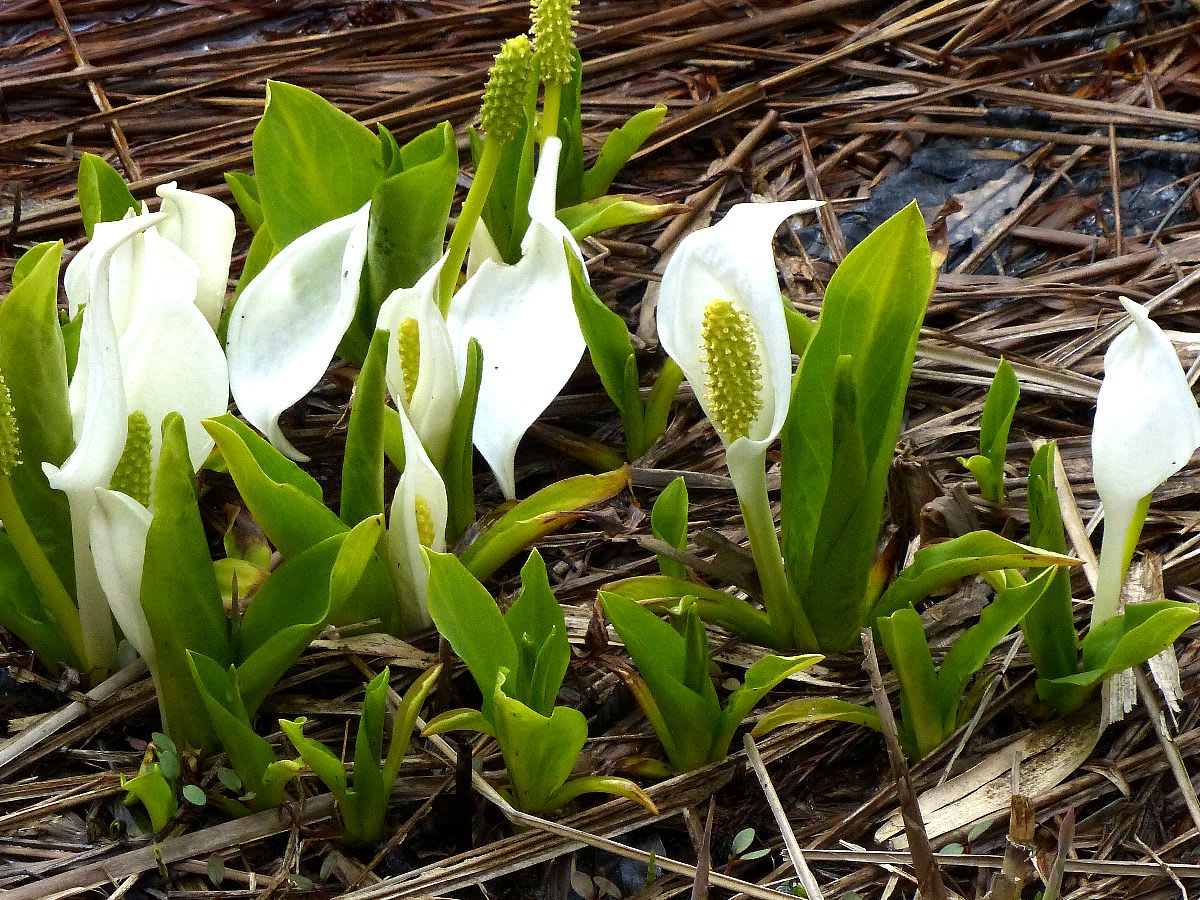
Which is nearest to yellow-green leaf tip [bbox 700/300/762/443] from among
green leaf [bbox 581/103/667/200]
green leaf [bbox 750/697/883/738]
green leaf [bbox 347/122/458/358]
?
green leaf [bbox 750/697/883/738]

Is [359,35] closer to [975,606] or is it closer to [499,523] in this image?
[499,523]

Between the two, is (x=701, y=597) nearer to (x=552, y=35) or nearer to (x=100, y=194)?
(x=552, y=35)

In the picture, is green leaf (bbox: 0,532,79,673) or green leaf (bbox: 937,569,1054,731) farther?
green leaf (bbox: 0,532,79,673)

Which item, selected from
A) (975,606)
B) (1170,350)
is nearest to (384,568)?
(975,606)

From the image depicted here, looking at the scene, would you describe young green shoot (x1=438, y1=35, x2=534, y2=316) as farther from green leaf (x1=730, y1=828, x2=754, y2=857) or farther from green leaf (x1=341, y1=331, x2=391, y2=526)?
green leaf (x1=730, y1=828, x2=754, y2=857)

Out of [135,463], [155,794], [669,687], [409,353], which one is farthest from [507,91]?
[155,794]

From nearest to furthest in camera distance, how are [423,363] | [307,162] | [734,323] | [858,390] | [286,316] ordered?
[734,323], [858,390], [423,363], [286,316], [307,162]
